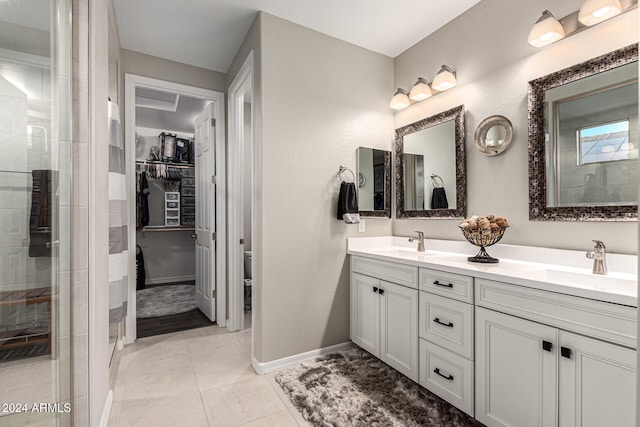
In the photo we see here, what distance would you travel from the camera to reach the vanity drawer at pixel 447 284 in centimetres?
170

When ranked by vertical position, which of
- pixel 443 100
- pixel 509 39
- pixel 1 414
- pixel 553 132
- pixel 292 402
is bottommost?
pixel 292 402

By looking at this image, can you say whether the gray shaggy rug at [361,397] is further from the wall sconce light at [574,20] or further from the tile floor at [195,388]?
the wall sconce light at [574,20]

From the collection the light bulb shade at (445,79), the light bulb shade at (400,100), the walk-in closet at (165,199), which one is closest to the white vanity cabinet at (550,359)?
the light bulb shade at (445,79)

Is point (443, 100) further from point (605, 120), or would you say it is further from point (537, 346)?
point (537, 346)

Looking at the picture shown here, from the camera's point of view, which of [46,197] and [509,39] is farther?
[509,39]

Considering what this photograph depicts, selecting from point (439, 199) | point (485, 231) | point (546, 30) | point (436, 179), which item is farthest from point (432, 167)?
point (546, 30)

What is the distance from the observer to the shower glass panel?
0.90m

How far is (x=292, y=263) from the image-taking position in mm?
2449

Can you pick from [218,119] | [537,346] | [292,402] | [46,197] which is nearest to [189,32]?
[218,119]

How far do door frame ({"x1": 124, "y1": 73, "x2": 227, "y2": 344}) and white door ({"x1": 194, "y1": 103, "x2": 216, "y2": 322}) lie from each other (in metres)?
0.07

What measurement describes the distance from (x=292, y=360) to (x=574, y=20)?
9.46 ft

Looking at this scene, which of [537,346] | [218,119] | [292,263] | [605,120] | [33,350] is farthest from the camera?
[218,119]

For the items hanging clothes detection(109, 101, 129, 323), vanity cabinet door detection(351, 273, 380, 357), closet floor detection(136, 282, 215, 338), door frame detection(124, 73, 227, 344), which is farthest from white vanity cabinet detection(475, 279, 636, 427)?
closet floor detection(136, 282, 215, 338)

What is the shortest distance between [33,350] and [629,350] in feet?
6.96
